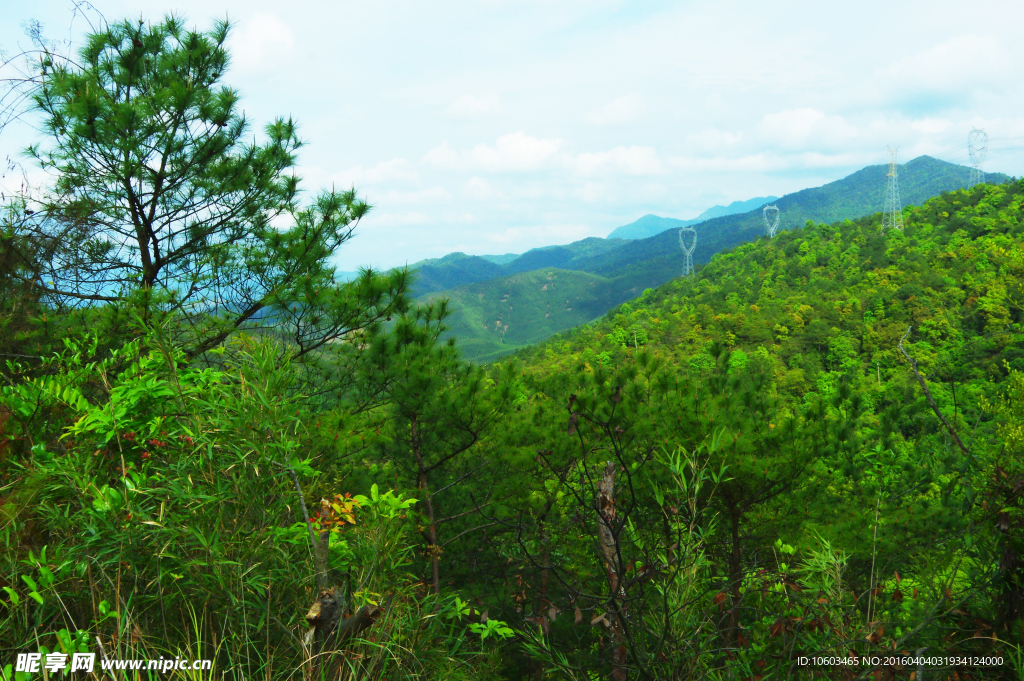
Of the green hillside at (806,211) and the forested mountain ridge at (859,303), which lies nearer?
the forested mountain ridge at (859,303)

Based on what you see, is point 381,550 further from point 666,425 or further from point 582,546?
point 666,425

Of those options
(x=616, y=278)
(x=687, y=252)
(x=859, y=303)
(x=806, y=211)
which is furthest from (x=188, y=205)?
(x=806, y=211)

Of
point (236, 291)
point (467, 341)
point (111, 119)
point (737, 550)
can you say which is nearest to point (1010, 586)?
point (737, 550)

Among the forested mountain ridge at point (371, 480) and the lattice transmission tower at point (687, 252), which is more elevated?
the lattice transmission tower at point (687, 252)

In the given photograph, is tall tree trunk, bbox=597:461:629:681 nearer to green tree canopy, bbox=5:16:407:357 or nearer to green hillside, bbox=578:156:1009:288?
green tree canopy, bbox=5:16:407:357

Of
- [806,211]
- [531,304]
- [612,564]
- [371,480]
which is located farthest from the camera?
[806,211]

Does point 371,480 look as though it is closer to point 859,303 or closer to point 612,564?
point 612,564

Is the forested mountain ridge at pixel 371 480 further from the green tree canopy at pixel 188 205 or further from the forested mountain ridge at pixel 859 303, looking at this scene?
the forested mountain ridge at pixel 859 303

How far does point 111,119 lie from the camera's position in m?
5.02

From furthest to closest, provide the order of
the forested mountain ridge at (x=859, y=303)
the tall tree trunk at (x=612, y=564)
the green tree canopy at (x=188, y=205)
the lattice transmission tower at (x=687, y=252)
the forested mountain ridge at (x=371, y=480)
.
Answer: the lattice transmission tower at (x=687, y=252), the forested mountain ridge at (x=859, y=303), the green tree canopy at (x=188, y=205), the forested mountain ridge at (x=371, y=480), the tall tree trunk at (x=612, y=564)

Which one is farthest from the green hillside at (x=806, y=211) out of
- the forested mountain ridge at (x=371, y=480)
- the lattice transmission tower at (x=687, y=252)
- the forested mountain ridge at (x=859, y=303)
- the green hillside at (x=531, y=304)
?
the forested mountain ridge at (x=371, y=480)

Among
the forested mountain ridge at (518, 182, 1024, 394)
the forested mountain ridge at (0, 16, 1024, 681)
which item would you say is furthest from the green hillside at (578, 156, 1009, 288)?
the forested mountain ridge at (0, 16, 1024, 681)

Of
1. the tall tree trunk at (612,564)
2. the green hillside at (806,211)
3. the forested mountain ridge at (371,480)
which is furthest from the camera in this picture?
the green hillside at (806,211)

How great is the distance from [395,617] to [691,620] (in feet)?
3.36
